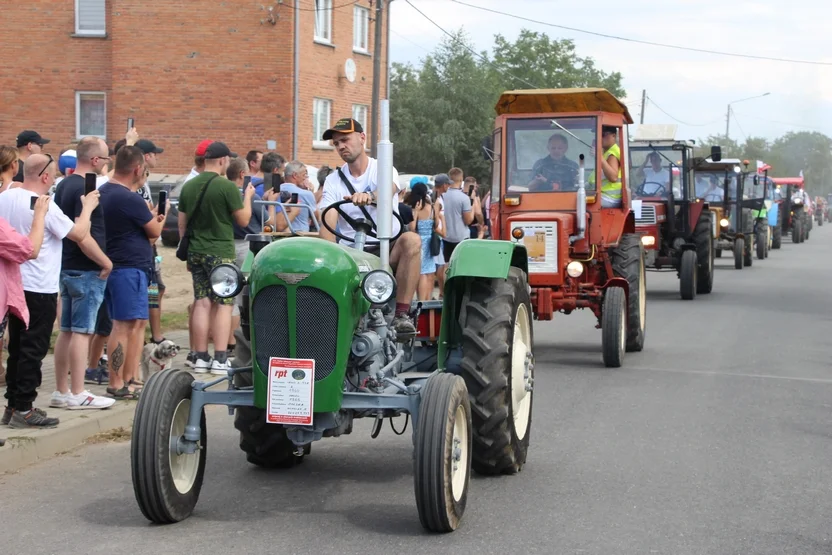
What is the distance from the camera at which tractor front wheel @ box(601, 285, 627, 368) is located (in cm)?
1127

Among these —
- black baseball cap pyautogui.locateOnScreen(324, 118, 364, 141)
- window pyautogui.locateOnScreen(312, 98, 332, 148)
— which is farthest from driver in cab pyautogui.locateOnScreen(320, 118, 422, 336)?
window pyautogui.locateOnScreen(312, 98, 332, 148)

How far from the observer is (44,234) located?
25.6ft

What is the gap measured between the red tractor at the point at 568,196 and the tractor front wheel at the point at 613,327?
3.9 inches

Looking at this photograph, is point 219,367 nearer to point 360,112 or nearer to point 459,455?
point 459,455

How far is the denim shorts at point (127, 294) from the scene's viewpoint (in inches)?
349

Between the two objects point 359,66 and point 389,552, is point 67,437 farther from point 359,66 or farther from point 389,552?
point 359,66

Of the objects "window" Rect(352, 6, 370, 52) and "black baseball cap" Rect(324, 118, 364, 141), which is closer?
"black baseball cap" Rect(324, 118, 364, 141)

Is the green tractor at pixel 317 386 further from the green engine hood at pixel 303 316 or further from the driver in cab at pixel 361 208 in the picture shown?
the driver in cab at pixel 361 208

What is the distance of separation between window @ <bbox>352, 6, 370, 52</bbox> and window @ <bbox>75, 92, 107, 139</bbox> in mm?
7402

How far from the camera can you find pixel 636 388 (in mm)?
10266

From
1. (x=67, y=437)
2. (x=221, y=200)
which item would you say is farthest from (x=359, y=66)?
(x=67, y=437)

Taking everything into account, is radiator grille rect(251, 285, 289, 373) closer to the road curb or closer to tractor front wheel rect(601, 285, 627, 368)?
the road curb

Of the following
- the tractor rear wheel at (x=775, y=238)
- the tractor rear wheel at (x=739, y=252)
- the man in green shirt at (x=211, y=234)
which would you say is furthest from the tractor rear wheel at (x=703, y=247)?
the tractor rear wheel at (x=775, y=238)

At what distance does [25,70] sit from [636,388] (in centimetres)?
2684
